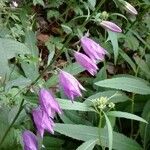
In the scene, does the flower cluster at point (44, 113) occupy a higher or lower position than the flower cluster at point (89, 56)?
lower

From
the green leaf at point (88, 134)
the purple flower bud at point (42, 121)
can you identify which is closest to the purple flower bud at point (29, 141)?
the purple flower bud at point (42, 121)

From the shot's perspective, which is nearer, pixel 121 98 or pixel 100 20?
pixel 100 20

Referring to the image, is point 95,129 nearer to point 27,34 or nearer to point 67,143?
point 67,143

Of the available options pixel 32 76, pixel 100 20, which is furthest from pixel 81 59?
pixel 32 76

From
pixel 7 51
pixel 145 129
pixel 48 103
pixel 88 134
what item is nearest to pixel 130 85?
pixel 145 129

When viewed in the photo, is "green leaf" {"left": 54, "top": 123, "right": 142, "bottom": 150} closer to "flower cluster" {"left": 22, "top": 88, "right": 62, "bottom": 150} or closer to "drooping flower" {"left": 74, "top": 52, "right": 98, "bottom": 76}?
"flower cluster" {"left": 22, "top": 88, "right": 62, "bottom": 150}

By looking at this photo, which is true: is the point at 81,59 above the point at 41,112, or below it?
above

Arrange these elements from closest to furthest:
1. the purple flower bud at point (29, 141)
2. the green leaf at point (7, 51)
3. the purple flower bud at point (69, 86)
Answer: the green leaf at point (7, 51) → the purple flower bud at point (69, 86) → the purple flower bud at point (29, 141)

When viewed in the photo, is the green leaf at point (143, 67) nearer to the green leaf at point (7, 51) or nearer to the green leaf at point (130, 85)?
the green leaf at point (130, 85)
